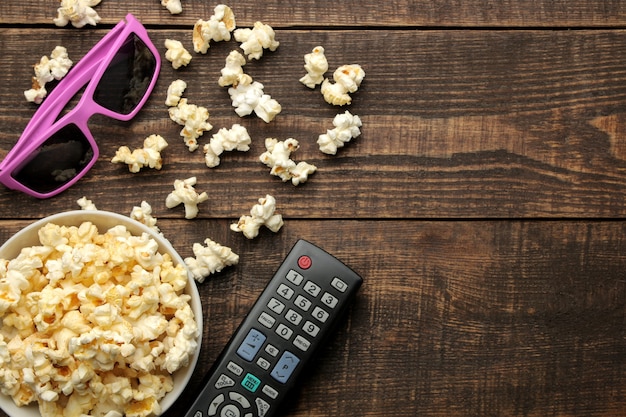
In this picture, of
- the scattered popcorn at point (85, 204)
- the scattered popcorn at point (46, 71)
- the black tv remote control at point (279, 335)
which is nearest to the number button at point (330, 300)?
the black tv remote control at point (279, 335)

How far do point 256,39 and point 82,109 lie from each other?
0.23 metres

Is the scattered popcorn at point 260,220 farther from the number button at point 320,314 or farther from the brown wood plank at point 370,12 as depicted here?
the brown wood plank at point 370,12

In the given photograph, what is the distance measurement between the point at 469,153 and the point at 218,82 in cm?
34

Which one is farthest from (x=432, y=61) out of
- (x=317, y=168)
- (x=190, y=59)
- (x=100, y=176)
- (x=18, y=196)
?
(x=18, y=196)

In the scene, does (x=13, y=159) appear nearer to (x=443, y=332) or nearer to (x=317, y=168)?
(x=317, y=168)

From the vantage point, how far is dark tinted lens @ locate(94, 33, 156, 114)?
1010 millimetres

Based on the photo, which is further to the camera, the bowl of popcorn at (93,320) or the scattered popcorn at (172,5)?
the scattered popcorn at (172,5)

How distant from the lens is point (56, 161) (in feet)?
3.30

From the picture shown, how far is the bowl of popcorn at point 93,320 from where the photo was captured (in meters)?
0.86

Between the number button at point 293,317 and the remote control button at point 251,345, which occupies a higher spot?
the number button at point 293,317

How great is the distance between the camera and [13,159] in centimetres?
99

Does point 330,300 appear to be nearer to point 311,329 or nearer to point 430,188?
point 311,329

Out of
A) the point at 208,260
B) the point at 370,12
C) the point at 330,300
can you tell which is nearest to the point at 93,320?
the point at 208,260

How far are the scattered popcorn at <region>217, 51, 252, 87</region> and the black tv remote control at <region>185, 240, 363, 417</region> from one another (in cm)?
22
